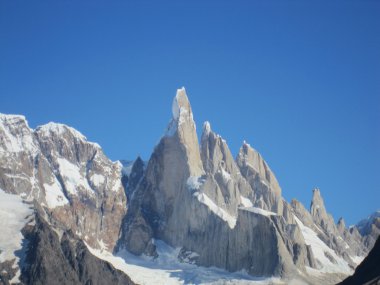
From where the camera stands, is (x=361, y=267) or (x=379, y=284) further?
(x=361, y=267)

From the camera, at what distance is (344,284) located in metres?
161

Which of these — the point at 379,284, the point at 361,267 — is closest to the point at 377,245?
the point at 361,267

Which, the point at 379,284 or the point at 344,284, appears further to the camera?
the point at 344,284

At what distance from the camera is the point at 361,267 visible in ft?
530

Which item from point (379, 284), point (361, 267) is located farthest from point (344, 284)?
point (379, 284)

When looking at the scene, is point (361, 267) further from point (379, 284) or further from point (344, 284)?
point (379, 284)

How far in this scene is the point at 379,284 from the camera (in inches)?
5458

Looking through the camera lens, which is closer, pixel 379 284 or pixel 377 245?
pixel 379 284

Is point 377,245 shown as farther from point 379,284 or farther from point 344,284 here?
point 379,284

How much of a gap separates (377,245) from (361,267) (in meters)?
6.13

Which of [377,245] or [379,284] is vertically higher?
[377,245]

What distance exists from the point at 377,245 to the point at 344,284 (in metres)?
9.81

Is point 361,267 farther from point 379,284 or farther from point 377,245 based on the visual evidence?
point 379,284

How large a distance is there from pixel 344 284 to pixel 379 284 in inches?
882
